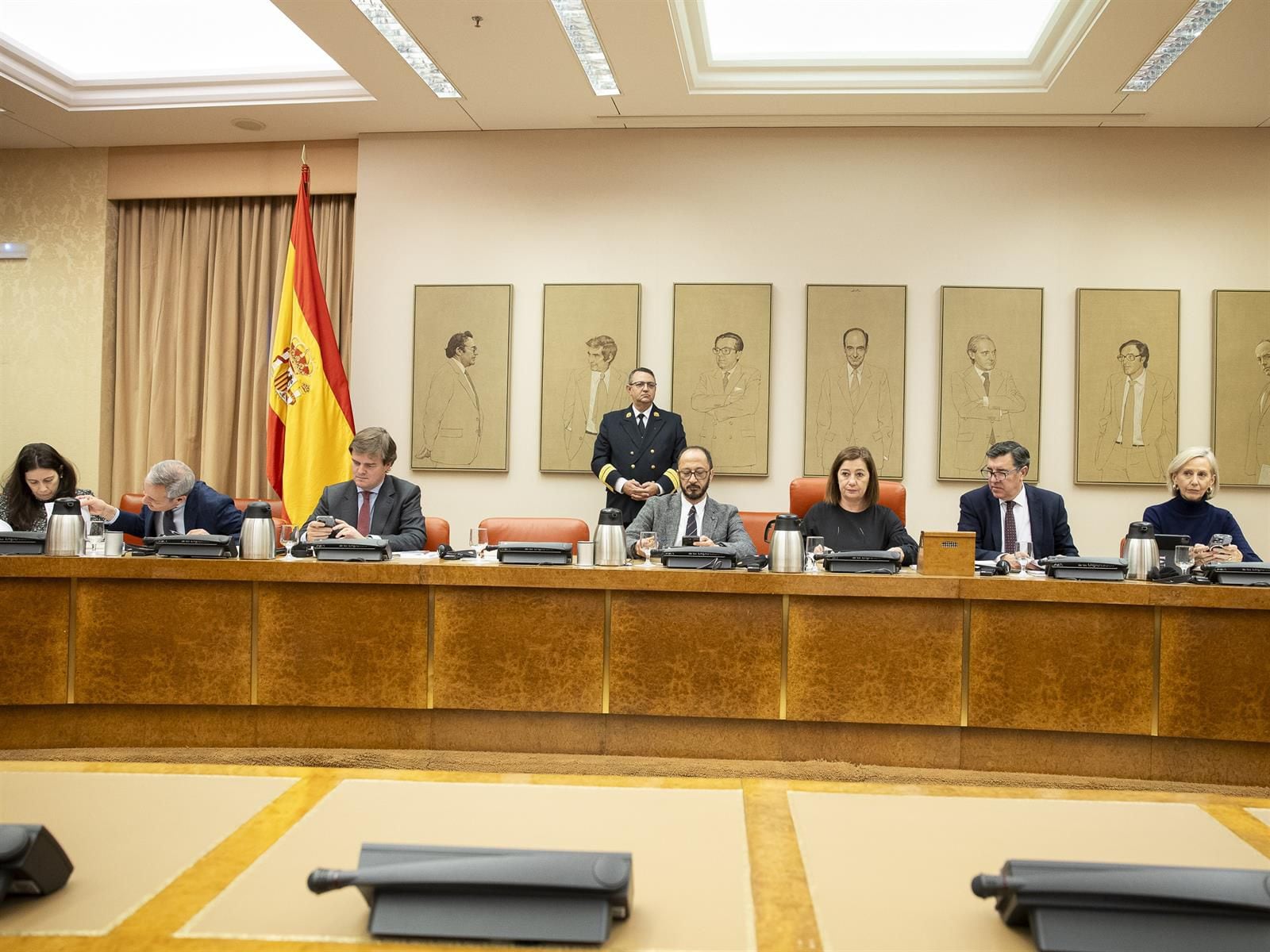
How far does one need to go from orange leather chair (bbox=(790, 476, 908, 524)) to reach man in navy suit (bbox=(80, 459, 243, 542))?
8.65 ft

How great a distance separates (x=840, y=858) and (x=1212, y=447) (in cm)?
582

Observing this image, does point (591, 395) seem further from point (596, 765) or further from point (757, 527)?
point (596, 765)

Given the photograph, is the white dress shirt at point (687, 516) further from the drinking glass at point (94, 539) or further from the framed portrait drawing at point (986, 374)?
the drinking glass at point (94, 539)

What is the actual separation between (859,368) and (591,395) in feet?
5.48

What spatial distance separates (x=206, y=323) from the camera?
6.54 meters

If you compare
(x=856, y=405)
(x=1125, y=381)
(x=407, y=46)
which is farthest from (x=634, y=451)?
(x=1125, y=381)

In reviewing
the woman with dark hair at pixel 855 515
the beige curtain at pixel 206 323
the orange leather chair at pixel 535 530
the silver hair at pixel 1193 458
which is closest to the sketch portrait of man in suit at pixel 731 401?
the woman with dark hair at pixel 855 515

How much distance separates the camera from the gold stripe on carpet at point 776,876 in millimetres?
743

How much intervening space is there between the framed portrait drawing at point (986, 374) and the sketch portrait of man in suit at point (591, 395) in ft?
6.56

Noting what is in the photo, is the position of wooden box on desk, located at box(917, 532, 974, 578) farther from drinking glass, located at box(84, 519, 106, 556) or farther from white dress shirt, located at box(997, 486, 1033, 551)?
drinking glass, located at box(84, 519, 106, 556)

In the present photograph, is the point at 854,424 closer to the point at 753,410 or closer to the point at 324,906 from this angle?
the point at 753,410

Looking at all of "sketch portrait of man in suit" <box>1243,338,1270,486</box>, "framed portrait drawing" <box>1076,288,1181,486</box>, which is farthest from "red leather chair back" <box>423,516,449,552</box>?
"sketch portrait of man in suit" <box>1243,338,1270,486</box>

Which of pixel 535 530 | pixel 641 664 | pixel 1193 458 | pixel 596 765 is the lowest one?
pixel 596 765

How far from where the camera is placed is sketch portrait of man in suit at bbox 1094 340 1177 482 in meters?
5.73
